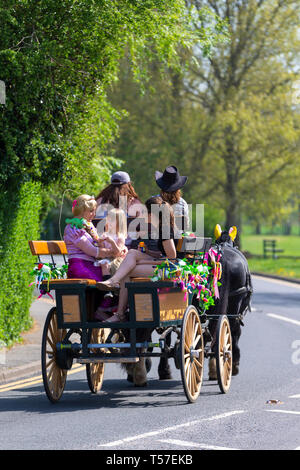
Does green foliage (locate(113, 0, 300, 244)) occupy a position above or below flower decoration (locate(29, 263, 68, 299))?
above

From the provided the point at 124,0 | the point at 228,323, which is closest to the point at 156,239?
the point at 228,323

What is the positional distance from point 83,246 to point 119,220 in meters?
0.49

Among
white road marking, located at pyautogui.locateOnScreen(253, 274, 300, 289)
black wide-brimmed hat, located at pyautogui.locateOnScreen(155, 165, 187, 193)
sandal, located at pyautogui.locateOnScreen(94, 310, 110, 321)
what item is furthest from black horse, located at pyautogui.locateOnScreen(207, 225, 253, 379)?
white road marking, located at pyautogui.locateOnScreen(253, 274, 300, 289)

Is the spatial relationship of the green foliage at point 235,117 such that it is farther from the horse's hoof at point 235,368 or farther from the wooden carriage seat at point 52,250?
the wooden carriage seat at point 52,250

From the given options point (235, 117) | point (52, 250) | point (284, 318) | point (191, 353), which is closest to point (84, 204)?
point (52, 250)

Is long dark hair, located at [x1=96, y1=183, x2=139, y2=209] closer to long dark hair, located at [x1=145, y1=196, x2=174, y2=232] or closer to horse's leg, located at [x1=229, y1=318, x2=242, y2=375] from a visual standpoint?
long dark hair, located at [x1=145, y1=196, x2=174, y2=232]

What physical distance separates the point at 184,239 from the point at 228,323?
1548 mm

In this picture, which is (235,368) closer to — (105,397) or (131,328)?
(105,397)

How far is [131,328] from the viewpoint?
8508mm

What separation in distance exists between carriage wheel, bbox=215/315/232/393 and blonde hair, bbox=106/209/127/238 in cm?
149

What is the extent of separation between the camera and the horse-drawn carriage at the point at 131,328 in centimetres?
848

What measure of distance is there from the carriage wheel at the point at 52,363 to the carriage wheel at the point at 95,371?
1.41ft

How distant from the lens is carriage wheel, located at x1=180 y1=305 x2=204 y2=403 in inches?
335

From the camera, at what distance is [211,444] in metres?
Answer: 6.89
